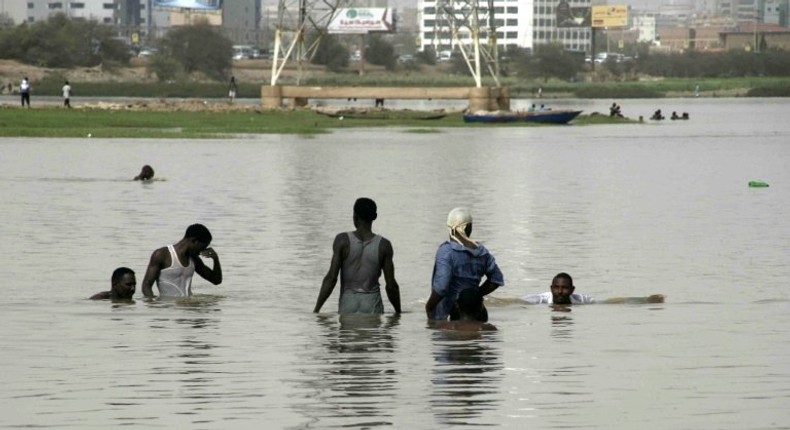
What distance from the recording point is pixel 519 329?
16.9 metres

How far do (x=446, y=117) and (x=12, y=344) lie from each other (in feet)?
230

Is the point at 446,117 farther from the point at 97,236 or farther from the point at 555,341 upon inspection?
the point at 555,341

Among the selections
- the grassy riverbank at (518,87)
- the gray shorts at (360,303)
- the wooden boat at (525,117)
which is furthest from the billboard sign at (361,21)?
the gray shorts at (360,303)

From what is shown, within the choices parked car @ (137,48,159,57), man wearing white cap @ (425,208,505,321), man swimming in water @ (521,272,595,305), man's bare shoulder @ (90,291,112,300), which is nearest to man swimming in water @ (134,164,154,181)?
man's bare shoulder @ (90,291,112,300)

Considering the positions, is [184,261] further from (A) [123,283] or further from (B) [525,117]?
(B) [525,117]

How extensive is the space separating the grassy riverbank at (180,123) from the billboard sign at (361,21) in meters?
42.4

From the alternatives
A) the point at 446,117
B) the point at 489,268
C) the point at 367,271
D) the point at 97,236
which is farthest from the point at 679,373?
the point at 446,117

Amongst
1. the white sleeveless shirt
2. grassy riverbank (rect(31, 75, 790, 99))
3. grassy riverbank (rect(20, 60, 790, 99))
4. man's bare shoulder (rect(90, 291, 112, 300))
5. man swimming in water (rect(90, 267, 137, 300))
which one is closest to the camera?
the white sleeveless shirt

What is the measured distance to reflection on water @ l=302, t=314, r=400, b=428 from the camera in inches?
468

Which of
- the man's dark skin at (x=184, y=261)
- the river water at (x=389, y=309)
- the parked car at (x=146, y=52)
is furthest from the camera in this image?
the parked car at (x=146, y=52)

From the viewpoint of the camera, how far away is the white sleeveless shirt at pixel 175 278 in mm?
17406

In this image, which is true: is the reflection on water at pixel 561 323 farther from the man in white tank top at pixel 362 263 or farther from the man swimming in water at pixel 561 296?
the man in white tank top at pixel 362 263

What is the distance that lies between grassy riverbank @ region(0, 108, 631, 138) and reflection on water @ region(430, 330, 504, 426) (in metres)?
46.3

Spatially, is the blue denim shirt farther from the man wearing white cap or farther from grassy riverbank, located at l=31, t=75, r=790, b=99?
grassy riverbank, located at l=31, t=75, r=790, b=99
